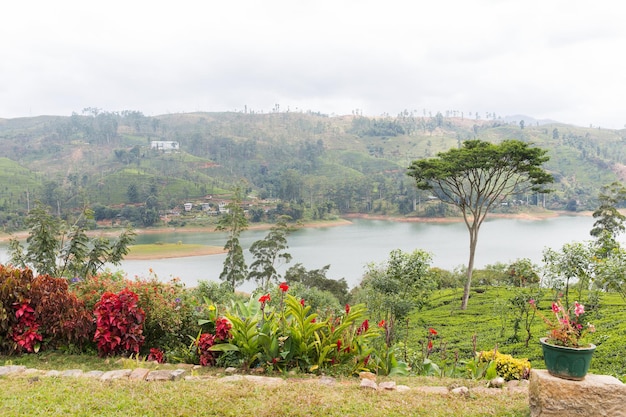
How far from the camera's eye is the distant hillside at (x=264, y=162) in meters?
53.9

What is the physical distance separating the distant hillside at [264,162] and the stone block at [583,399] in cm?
3445

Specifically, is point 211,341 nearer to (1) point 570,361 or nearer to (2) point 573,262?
(1) point 570,361

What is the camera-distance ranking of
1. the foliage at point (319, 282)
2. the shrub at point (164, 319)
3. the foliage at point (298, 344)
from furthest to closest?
the foliage at point (319, 282) < the shrub at point (164, 319) < the foliage at point (298, 344)

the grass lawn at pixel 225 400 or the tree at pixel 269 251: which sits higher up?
the grass lawn at pixel 225 400

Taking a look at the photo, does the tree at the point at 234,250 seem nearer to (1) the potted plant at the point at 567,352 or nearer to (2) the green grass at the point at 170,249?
(2) the green grass at the point at 170,249

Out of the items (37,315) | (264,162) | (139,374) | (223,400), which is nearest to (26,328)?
(37,315)

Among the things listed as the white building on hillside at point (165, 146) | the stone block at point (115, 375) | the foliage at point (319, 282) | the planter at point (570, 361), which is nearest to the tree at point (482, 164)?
the foliage at point (319, 282)

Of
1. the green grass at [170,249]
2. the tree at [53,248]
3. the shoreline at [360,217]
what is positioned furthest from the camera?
the shoreline at [360,217]

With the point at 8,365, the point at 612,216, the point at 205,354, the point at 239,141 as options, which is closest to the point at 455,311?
the point at 205,354

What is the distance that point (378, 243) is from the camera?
35.4 m

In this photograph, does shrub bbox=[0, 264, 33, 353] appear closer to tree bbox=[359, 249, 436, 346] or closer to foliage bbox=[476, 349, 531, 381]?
foliage bbox=[476, 349, 531, 381]

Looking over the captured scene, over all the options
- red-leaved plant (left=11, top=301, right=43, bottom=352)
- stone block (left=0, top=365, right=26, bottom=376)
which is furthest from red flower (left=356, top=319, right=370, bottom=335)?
red-leaved plant (left=11, top=301, right=43, bottom=352)

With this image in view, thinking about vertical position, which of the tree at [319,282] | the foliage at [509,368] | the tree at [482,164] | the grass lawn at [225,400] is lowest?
the tree at [319,282]

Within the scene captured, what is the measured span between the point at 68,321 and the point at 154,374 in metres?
1.23
